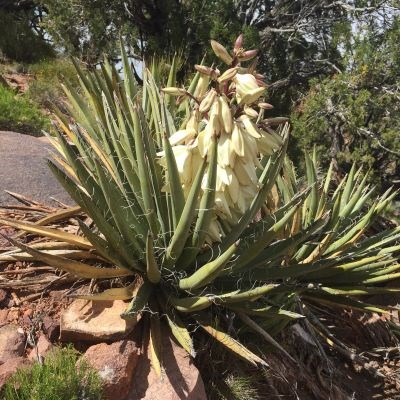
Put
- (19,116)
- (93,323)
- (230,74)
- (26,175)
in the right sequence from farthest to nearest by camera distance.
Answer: (19,116)
(26,175)
(93,323)
(230,74)

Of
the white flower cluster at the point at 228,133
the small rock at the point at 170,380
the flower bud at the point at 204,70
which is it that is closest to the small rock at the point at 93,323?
the small rock at the point at 170,380

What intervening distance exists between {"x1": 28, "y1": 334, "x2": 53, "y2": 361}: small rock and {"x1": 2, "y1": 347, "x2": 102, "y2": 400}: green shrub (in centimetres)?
10

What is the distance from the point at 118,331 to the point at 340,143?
20.8ft

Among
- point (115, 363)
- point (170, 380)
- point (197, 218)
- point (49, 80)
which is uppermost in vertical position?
point (197, 218)

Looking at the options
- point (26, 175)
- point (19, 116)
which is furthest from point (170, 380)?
point (19, 116)

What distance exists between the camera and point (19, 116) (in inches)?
274

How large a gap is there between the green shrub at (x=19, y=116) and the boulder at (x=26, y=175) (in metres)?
2.55

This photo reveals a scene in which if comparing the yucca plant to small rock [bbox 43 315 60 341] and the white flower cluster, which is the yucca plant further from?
small rock [bbox 43 315 60 341]

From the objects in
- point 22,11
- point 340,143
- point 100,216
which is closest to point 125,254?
point 100,216

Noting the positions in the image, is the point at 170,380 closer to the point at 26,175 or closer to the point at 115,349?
the point at 115,349

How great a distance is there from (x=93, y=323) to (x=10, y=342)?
1.04ft

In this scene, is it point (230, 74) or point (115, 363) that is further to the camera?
point (115, 363)

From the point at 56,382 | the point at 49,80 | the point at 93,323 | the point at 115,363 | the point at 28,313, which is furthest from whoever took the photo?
the point at 49,80

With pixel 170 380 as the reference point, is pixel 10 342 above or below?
above
